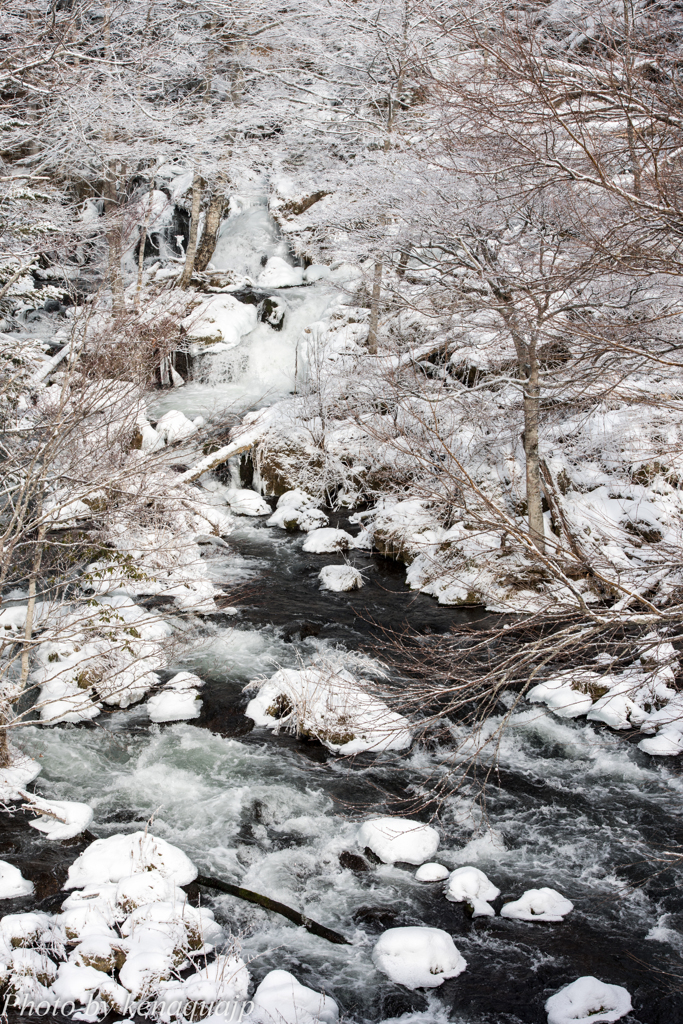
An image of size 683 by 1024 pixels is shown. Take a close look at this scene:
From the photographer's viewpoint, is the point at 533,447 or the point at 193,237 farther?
the point at 193,237

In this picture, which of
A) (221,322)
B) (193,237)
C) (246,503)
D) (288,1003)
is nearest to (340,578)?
(246,503)

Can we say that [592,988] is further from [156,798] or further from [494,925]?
[156,798]

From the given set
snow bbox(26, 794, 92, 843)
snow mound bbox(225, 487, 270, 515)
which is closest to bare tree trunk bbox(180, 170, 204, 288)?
snow mound bbox(225, 487, 270, 515)

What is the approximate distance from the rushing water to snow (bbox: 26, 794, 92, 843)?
109 mm

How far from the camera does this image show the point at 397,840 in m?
5.48

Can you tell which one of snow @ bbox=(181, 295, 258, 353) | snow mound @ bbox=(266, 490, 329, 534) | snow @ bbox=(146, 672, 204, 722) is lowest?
snow @ bbox=(146, 672, 204, 722)

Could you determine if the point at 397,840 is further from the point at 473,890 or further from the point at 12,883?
the point at 12,883

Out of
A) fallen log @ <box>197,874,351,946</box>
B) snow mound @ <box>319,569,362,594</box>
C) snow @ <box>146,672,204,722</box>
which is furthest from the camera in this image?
snow mound @ <box>319,569,362,594</box>

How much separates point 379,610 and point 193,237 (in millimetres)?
12118

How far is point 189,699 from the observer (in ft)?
23.6

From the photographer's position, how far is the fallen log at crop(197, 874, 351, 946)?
189 inches

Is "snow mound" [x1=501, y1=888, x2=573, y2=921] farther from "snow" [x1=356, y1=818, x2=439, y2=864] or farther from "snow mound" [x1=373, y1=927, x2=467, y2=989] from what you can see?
"snow" [x1=356, y1=818, x2=439, y2=864]

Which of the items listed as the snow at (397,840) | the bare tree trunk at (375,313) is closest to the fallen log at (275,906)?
the snow at (397,840)

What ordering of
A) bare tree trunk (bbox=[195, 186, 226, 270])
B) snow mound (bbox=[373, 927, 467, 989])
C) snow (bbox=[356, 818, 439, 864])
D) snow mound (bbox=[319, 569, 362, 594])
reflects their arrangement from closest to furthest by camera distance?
snow mound (bbox=[373, 927, 467, 989]) < snow (bbox=[356, 818, 439, 864]) < snow mound (bbox=[319, 569, 362, 594]) < bare tree trunk (bbox=[195, 186, 226, 270])
